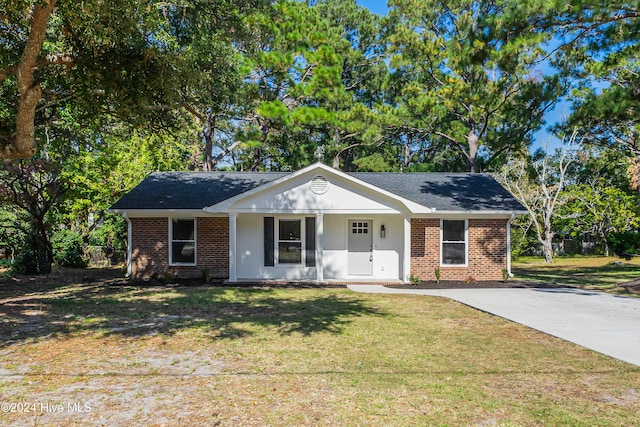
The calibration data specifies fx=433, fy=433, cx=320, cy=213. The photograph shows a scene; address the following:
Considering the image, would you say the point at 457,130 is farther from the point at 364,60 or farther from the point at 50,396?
the point at 50,396

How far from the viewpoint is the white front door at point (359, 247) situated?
15180mm

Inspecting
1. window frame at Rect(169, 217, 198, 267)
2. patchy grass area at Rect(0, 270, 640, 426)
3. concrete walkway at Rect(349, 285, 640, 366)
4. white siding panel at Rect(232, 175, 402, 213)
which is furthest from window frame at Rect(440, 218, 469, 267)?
window frame at Rect(169, 217, 198, 267)

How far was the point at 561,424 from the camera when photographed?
13.3 ft

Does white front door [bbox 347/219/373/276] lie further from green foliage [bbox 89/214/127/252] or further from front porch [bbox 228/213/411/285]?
green foliage [bbox 89/214/127/252]

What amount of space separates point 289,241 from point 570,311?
28.3ft

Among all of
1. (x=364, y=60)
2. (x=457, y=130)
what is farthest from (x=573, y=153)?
(x=364, y=60)

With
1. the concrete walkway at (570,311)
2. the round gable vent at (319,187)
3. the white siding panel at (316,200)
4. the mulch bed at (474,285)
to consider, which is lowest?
the mulch bed at (474,285)

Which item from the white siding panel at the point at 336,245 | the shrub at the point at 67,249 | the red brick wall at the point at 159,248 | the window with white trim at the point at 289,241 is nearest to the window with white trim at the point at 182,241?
the red brick wall at the point at 159,248

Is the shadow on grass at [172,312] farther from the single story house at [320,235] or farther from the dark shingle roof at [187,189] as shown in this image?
the dark shingle roof at [187,189]

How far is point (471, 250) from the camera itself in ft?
48.3

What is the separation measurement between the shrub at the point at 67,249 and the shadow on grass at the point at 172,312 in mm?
6140

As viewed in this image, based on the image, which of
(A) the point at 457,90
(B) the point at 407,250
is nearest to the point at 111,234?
(B) the point at 407,250

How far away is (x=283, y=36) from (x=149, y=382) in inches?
856

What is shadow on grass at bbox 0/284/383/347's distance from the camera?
7.74 metres
